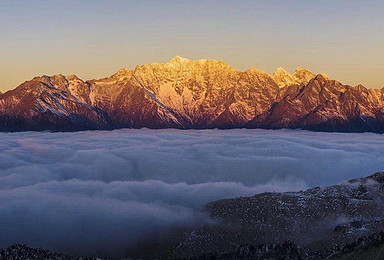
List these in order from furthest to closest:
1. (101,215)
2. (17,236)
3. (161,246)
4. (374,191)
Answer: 1. (101,215)
2. (17,236)
3. (374,191)
4. (161,246)

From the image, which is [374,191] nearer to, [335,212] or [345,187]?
[345,187]

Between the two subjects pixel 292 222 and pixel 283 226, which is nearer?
pixel 283 226

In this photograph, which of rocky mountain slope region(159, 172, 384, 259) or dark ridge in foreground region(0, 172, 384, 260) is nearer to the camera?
dark ridge in foreground region(0, 172, 384, 260)

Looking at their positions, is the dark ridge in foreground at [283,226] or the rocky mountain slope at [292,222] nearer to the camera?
the dark ridge in foreground at [283,226]

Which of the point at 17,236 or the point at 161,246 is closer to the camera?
the point at 161,246

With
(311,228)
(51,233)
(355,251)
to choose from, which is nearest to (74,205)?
(51,233)

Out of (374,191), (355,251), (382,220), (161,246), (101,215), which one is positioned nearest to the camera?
(355,251)

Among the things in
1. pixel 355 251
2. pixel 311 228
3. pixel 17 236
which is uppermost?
pixel 355 251

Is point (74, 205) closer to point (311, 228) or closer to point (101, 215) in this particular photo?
point (101, 215)

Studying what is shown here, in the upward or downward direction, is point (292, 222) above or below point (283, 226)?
above

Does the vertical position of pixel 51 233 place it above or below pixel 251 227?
below
